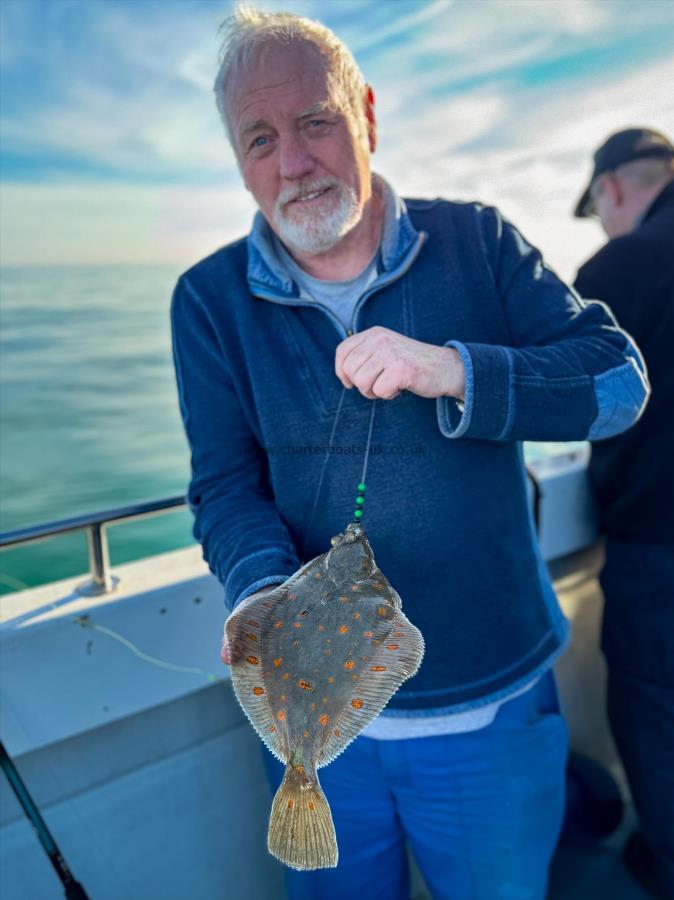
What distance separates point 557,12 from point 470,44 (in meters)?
0.28

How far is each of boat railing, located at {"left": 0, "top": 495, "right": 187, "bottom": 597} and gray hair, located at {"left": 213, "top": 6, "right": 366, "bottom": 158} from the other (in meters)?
0.96

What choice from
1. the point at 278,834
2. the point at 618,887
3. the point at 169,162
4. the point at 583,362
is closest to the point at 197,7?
the point at 169,162

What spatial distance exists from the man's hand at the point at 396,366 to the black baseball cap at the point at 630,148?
1.86 meters

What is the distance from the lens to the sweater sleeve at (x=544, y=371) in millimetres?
1204

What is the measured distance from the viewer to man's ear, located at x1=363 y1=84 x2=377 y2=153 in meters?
1.54

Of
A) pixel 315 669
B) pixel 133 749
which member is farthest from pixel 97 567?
pixel 315 669

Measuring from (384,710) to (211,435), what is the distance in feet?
2.44

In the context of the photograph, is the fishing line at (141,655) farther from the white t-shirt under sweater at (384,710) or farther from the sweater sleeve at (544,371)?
the sweater sleeve at (544,371)

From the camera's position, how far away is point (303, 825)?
1.03 meters

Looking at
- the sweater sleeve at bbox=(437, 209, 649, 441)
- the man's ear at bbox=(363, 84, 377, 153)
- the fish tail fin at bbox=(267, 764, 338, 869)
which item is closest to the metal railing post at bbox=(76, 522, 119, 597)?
the fish tail fin at bbox=(267, 764, 338, 869)

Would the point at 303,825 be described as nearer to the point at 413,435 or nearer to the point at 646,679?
the point at 413,435

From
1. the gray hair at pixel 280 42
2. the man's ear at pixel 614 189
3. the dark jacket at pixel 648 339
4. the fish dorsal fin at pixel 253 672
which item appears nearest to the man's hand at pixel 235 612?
the fish dorsal fin at pixel 253 672

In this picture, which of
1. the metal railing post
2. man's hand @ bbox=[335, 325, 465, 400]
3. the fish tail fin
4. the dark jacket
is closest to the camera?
the fish tail fin

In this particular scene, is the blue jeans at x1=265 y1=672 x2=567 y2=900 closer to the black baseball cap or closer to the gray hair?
the gray hair
